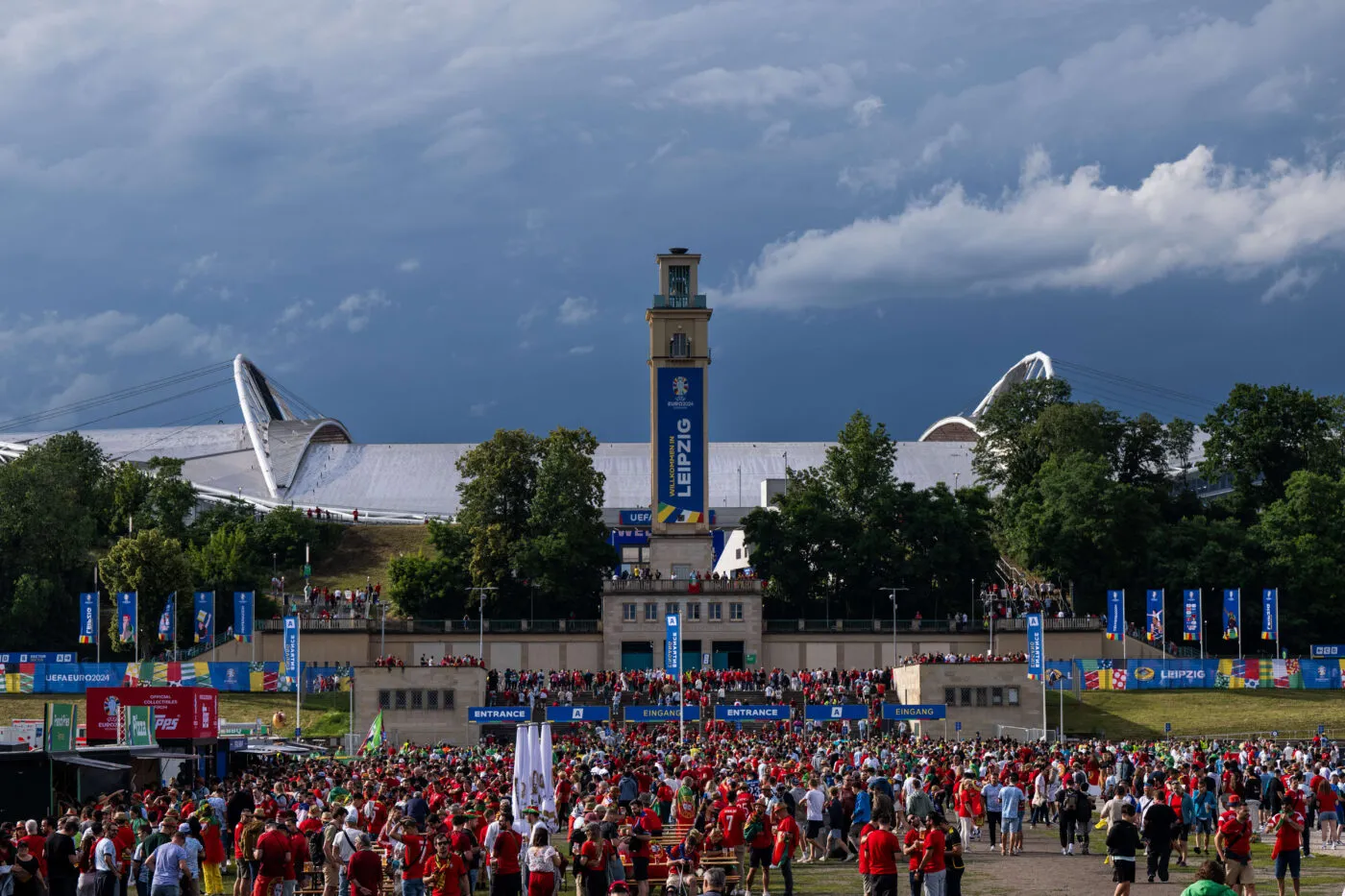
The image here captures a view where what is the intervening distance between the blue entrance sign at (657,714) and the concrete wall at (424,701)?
22.5 ft

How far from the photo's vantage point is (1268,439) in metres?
Answer: 90.3

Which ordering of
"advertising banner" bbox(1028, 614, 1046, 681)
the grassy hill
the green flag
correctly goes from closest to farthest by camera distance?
the green flag
"advertising banner" bbox(1028, 614, 1046, 681)
the grassy hill

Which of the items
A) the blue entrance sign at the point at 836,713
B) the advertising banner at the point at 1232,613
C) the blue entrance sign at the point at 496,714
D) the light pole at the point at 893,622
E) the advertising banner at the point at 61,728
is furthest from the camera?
the light pole at the point at 893,622

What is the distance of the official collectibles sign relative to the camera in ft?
117

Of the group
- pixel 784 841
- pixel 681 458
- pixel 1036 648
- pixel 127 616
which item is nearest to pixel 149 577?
pixel 127 616

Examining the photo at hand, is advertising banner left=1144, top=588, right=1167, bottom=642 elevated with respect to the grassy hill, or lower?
lower

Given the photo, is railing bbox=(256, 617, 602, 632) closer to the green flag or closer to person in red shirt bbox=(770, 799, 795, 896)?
the green flag

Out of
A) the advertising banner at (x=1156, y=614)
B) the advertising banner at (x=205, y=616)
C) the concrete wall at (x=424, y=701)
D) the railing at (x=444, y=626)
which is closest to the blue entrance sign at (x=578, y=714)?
the concrete wall at (x=424, y=701)

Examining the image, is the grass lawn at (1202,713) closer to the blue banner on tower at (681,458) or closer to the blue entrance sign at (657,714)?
the blue entrance sign at (657,714)

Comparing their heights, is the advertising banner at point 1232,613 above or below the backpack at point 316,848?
above

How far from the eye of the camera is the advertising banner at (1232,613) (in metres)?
73.7

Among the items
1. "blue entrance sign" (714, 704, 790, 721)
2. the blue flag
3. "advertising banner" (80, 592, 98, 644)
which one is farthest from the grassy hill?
"blue entrance sign" (714, 704, 790, 721)

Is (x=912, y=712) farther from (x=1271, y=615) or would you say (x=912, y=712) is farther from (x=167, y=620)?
(x=167, y=620)

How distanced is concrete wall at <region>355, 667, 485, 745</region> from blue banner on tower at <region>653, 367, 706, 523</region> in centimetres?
1500
